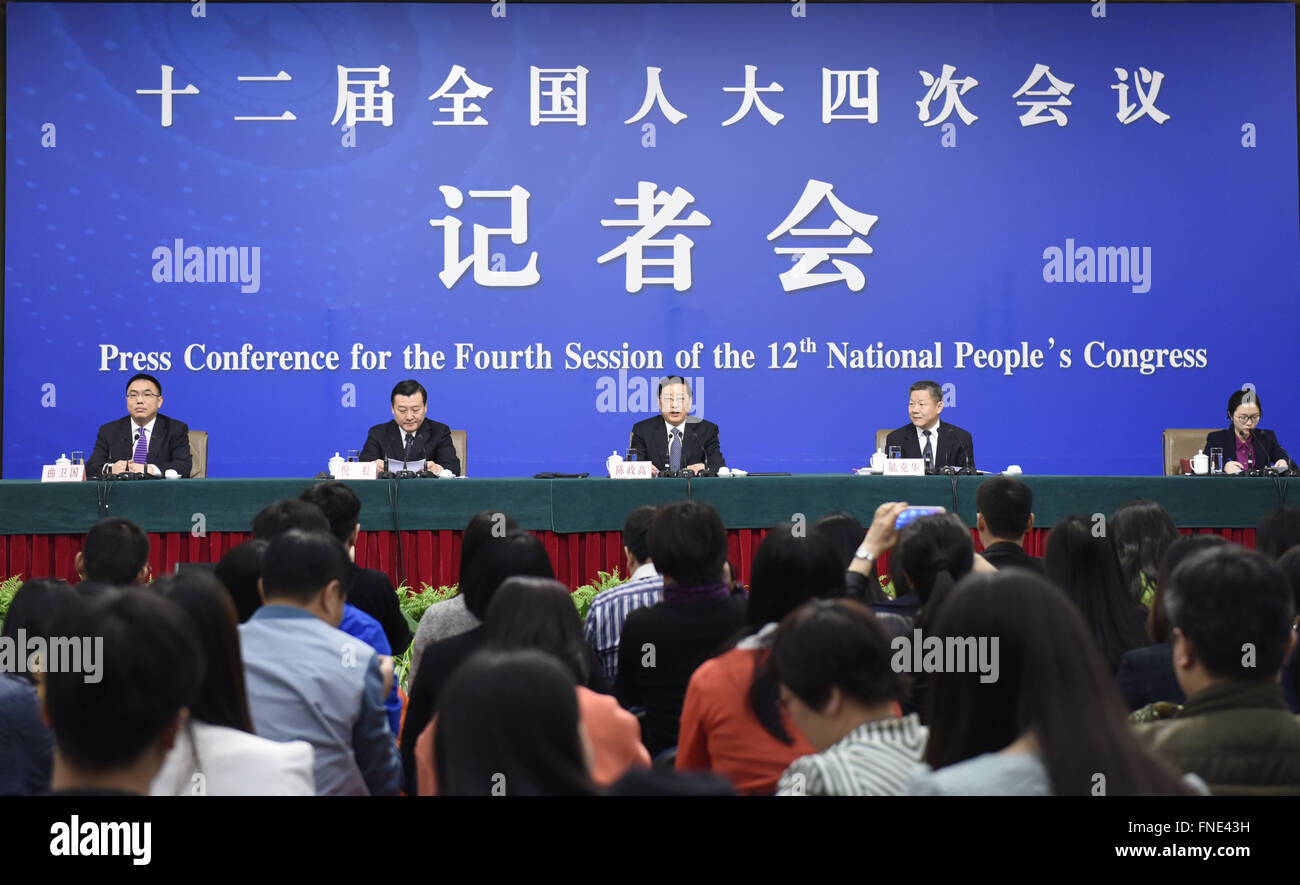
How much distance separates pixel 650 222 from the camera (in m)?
6.27

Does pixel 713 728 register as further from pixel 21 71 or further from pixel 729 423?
pixel 21 71

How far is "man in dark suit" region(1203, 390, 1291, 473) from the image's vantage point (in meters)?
5.25

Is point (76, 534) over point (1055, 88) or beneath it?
beneath

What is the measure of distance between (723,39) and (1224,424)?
3.33m

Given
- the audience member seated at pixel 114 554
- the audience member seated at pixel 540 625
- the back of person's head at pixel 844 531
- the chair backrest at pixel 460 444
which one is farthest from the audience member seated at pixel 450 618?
the chair backrest at pixel 460 444

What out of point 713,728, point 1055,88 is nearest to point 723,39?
point 1055,88

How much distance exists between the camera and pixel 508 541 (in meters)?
2.09

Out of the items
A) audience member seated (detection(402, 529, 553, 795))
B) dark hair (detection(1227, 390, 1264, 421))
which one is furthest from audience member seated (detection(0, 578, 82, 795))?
dark hair (detection(1227, 390, 1264, 421))

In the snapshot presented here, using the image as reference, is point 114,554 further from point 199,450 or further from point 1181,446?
point 1181,446

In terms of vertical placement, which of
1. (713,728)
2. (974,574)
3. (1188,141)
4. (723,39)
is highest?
(723,39)

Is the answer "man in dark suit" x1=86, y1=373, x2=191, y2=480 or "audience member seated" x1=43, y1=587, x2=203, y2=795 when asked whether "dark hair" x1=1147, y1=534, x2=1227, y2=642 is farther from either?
"man in dark suit" x1=86, y1=373, x2=191, y2=480

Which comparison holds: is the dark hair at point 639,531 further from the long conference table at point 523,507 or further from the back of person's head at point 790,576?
the long conference table at point 523,507

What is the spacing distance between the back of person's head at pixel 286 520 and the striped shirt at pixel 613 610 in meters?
0.59
